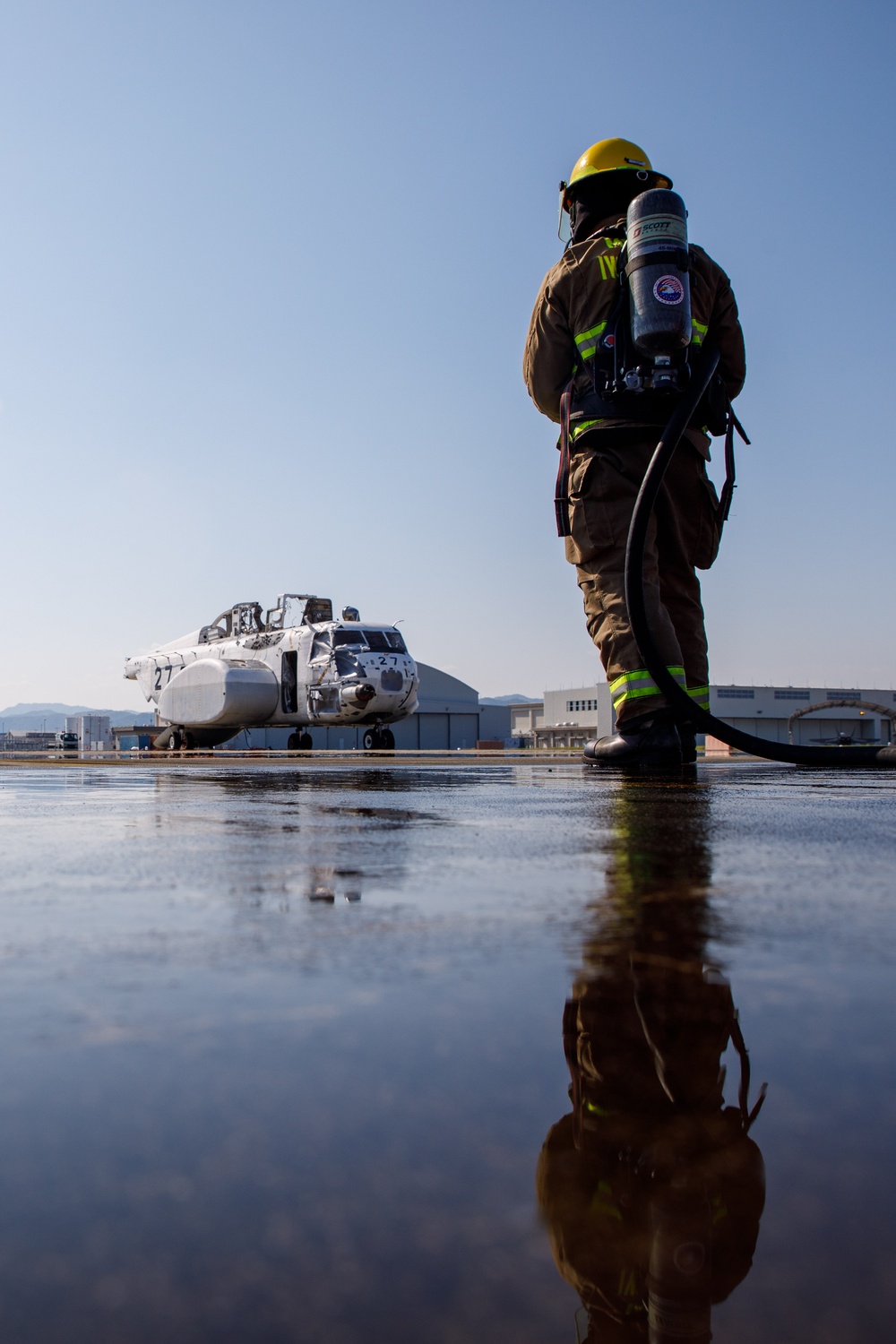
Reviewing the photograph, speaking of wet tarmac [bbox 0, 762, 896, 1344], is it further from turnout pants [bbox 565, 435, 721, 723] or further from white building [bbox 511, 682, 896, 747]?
white building [bbox 511, 682, 896, 747]

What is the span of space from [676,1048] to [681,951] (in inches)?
8.8

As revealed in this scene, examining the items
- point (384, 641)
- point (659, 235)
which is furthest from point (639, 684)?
point (384, 641)

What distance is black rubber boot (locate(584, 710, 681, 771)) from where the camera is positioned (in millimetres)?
4020

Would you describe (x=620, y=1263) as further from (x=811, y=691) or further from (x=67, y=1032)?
(x=811, y=691)

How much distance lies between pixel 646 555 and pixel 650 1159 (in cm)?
385

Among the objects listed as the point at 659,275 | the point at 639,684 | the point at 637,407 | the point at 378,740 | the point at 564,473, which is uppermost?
the point at 659,275

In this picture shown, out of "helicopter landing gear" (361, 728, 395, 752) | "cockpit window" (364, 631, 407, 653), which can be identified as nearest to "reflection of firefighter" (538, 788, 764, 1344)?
"cockpit window" (364, 631, 407, 653)

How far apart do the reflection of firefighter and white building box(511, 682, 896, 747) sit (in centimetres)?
4674

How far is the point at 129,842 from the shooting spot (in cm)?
166

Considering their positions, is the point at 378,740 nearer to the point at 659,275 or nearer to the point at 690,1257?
the point at 659,275

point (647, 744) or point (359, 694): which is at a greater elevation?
point (359, 694)

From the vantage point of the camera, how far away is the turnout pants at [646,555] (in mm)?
4027

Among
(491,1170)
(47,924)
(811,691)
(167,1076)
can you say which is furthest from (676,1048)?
(811,691)

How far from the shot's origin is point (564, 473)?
4363 mm
